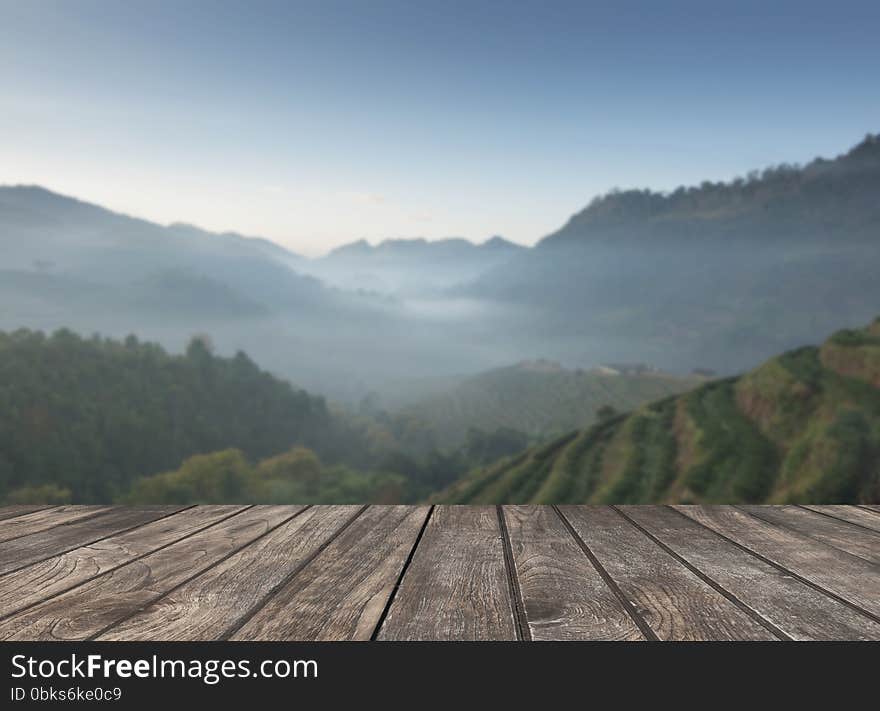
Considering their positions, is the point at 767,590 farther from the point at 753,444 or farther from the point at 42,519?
the point at 753,444

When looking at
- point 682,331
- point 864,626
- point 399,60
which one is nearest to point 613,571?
point 864,626

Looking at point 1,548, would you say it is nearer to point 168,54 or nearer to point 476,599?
point 476,599

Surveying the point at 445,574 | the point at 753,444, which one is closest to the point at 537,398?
the point at 753,444

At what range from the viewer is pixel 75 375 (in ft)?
285

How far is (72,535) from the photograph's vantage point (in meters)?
2.70

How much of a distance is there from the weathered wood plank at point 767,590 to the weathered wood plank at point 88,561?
1824mm

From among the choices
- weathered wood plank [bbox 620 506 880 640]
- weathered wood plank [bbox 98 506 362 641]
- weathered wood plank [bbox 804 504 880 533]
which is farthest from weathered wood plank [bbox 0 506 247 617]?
weathered wood plank [bbox 804 504 880 533]

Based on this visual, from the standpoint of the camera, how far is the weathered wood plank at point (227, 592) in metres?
1.58

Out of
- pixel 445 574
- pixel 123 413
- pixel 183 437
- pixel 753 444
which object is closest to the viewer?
pixel 445 574

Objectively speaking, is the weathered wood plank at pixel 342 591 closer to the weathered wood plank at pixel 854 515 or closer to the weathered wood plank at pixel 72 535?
the weathered wood plank at pixel 72 535

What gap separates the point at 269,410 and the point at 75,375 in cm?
2461

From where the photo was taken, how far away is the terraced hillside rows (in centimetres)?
2398

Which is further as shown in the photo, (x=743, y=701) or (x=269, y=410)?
(x=269, y=410)

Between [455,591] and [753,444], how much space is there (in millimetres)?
31226
